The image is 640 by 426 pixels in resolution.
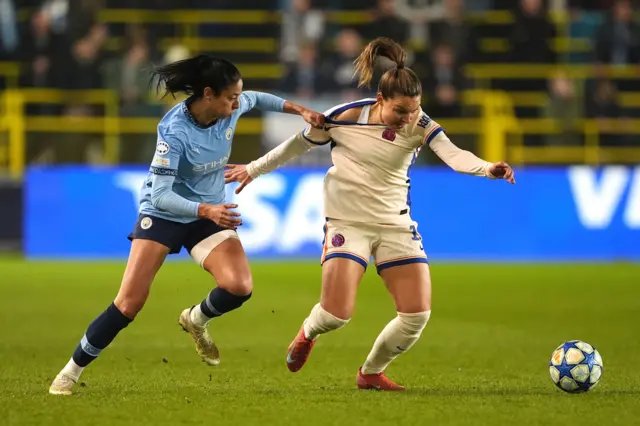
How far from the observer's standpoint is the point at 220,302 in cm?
701

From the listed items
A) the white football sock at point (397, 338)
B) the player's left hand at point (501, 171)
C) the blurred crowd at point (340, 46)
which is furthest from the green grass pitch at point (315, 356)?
the blurred crowd at point (340, 46)

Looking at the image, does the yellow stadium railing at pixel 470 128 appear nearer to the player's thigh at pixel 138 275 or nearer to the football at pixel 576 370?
the football at pixel 576 370

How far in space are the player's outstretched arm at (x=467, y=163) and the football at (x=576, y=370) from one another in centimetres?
109

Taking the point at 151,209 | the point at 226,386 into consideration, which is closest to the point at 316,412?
the point at 226,386

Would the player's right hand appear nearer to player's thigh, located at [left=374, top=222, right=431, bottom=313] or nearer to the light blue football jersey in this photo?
the light blue football jersey

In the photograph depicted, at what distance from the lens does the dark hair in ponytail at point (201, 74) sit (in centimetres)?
662

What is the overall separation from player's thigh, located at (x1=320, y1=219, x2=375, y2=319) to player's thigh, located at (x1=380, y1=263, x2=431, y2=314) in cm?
19

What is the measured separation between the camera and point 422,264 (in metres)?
6.73

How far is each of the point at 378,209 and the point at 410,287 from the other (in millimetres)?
482

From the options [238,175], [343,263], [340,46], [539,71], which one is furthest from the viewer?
[539,71]

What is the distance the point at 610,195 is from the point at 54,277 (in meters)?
7.71

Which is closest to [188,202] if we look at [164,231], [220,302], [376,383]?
[164,231]

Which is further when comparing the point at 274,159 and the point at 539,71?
the point at 539,71

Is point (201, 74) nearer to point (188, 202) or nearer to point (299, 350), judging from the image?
point (188, 202)
